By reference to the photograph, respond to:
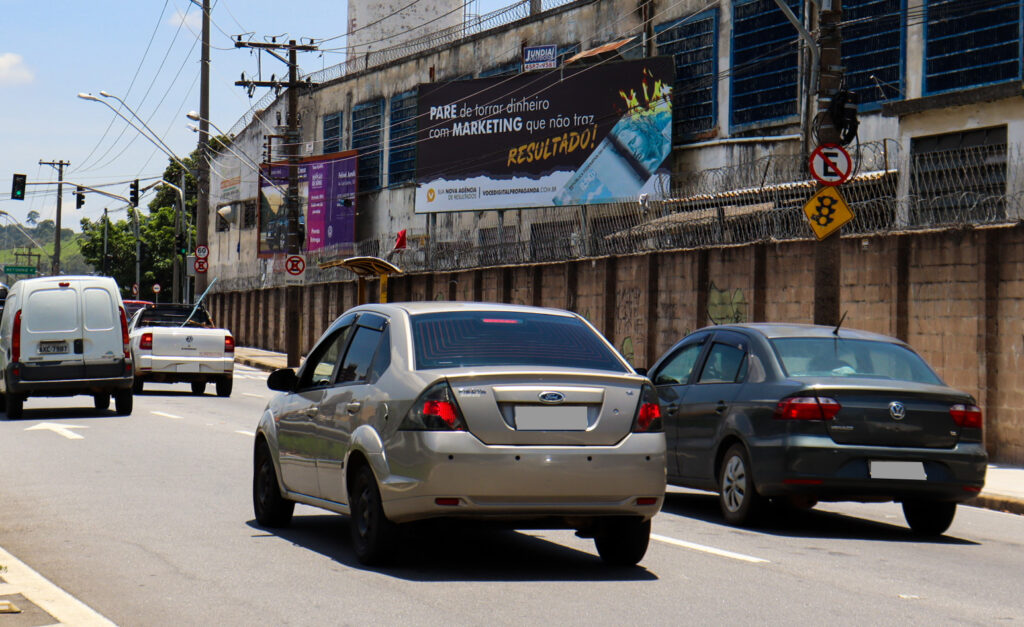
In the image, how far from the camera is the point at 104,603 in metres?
7.14

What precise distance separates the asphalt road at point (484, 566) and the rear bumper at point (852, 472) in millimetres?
377

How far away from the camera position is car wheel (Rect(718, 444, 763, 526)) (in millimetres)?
10328

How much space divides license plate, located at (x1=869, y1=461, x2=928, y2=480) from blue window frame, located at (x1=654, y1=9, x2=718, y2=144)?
25295 mm

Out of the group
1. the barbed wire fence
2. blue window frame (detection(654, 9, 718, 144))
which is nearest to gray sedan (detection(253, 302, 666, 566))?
the barbed wire fence

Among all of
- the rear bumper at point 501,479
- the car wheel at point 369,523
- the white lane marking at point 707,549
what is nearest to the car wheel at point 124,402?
the white lane marking at point 707,549

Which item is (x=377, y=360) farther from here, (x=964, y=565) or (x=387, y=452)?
(x=964, y=565)

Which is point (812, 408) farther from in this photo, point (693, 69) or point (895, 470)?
point (693, 69)

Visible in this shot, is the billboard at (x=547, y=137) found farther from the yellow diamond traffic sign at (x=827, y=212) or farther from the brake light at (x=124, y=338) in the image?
the yellow diamond traffic sign at (x=827, y=212)

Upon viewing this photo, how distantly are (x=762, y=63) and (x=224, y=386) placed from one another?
1459 centimetres

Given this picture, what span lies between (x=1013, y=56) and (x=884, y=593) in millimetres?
18897

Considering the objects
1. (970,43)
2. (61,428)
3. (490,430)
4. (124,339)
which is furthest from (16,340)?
(970,43)

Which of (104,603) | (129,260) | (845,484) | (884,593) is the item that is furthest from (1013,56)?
(129,260)

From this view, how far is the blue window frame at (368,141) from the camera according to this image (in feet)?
173

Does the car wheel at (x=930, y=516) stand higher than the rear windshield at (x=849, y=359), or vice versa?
the rear windshield at (x=849, y=359)
